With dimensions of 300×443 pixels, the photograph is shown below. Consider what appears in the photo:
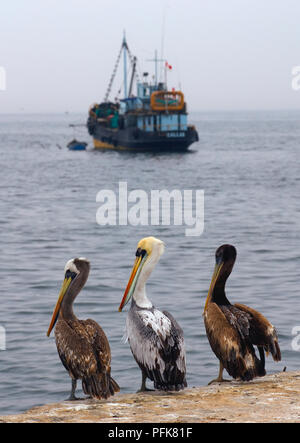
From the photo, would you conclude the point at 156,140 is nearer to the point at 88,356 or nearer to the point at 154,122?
the point at 154,122

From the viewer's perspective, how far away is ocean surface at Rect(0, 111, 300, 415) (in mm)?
11367

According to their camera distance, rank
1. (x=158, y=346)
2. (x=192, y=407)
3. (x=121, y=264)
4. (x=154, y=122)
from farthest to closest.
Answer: (x=154, y=122), (x=121, y=264), (x=158, y=346), (x=192, y=407)

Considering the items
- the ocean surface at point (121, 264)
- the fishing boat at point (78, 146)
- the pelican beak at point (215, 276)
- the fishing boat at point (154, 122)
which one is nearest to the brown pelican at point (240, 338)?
the pelican beak at point (215, 276)

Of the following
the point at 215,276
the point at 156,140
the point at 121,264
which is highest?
the point at 156,140

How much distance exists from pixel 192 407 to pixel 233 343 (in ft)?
3.62

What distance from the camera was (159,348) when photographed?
764 cm

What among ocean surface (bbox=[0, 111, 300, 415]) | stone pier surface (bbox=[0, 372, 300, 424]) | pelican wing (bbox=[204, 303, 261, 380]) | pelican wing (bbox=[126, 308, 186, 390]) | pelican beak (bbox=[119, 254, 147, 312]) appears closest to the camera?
stone pier surface (bbox=[0, 372, 300, 424])

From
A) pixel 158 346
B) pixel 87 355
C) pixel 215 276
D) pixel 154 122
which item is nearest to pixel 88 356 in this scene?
pixel 87 355

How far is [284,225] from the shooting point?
29.0m

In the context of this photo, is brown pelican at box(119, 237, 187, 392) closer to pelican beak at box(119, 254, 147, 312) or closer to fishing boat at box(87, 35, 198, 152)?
pelican beak at box(119, 254, 147, 312)

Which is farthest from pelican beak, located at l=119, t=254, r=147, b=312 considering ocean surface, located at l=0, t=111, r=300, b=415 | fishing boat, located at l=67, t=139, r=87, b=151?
fishing boat, located at l=67, t=139, r=87, b=151

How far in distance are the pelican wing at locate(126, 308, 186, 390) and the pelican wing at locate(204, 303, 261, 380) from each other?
19.1 inches

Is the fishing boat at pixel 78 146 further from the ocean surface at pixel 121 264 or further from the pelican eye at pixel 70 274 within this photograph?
the pelican eye at pixel 70 274

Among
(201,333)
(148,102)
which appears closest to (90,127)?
(148,102)
